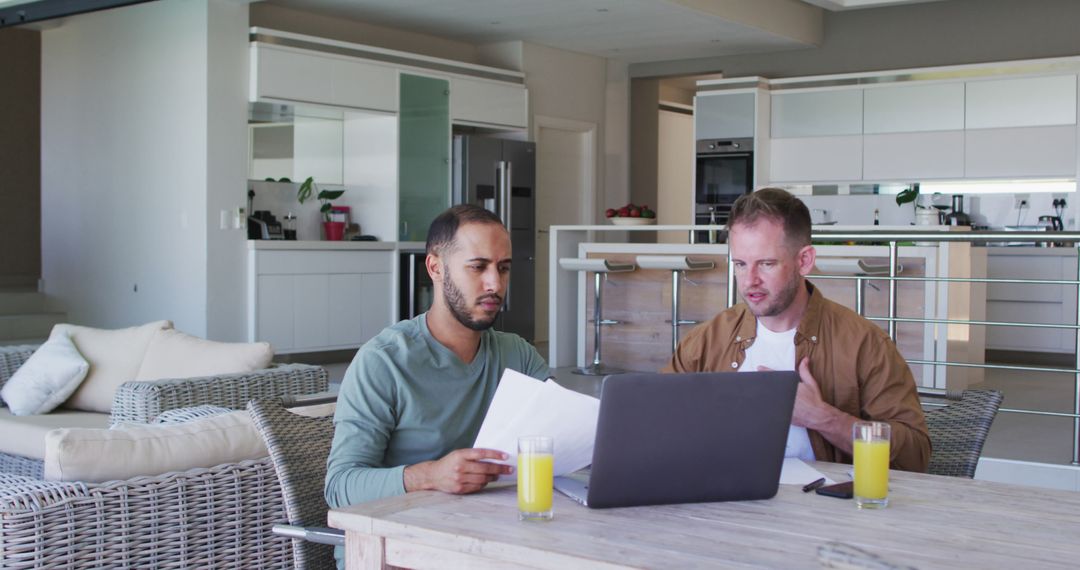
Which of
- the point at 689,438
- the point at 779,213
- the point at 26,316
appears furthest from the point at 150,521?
the point at 26,316

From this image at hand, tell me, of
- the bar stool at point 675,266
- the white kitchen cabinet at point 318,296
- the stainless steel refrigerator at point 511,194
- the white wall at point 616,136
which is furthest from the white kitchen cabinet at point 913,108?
the white kitchen cabinet at point 318,296

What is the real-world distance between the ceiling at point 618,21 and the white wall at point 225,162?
732 millimetres

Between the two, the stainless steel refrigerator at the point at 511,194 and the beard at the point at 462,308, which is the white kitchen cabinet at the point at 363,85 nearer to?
the stainless steel refrigerator at the point at 511,194

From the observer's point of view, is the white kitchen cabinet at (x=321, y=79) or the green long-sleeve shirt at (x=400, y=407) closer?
the green long-sleeve shirt at (x=400, y=407)

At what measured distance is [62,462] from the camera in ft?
7.27

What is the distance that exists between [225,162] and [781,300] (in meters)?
5.85

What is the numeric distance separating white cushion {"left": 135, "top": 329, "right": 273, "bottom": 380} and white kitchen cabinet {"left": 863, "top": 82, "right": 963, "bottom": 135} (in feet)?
20.6

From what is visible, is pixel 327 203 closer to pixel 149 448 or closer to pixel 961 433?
pixel 149 448

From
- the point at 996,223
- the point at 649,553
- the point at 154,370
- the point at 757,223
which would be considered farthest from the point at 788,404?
the point at 996,223

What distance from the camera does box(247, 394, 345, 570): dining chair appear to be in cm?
194

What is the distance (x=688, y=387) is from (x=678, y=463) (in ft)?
0.37

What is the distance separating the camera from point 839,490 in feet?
5.41

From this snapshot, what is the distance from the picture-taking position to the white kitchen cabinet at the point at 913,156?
877 cm

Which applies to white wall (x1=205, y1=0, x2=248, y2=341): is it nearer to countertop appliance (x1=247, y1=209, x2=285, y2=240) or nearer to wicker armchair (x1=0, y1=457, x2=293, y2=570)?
countertop appliance (x1=247, y1=209, x2=285, y2=240)
